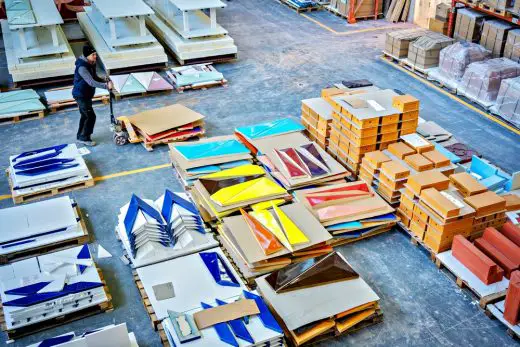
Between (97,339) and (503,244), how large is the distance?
4.89 meters

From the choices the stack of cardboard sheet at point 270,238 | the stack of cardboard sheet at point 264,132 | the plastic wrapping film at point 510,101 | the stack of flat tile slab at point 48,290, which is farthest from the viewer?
the plastic wrapping film at point 510,101

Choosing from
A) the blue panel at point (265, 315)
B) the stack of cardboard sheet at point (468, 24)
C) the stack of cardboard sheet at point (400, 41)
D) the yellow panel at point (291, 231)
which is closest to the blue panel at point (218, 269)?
the blue panel at point (265, 315)

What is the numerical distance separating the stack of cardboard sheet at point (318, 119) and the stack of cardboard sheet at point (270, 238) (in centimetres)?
207

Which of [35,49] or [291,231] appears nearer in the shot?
[291,231]

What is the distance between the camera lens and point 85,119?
9766 mm

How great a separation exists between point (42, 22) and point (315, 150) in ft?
22.0

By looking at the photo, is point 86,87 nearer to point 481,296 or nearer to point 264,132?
point 264,132

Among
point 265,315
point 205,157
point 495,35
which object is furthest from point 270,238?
point 495,35

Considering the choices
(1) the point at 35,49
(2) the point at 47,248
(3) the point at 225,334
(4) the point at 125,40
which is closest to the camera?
(3) the point at 225,334

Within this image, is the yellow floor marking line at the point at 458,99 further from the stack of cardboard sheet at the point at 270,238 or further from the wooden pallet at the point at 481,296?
the stack of cardboard sheet at the point at 270,238

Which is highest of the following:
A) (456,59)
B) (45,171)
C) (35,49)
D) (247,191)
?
(35,49)

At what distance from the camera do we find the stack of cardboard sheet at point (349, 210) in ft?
24.8

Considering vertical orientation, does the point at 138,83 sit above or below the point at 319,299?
above

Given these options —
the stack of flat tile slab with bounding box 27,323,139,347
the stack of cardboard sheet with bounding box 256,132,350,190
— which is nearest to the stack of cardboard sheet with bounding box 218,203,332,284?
the stack of cardboard sheet with bounding box 256,132,350,190
